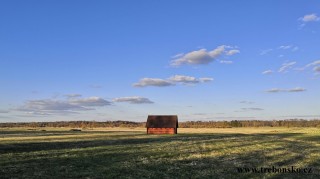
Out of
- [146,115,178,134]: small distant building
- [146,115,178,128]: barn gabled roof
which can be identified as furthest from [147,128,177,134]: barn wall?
[146,115,178,128]: barn gabled roof

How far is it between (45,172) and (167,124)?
83714mm

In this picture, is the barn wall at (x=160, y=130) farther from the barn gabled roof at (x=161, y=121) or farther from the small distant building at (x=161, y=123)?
the barn gabled roof at (x=161, y=121)

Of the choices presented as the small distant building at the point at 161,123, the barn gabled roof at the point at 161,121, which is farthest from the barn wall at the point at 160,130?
the barn gabled roof at the point at 161,121

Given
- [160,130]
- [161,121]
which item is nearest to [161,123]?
[161,121]

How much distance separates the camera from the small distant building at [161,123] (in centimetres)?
10573

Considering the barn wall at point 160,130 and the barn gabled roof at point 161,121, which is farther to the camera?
the barn gabled roof at point 161,121

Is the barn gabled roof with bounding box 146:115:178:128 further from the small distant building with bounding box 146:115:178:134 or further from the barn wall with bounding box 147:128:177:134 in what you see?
the barn wall with bounding box 147:128:177:134

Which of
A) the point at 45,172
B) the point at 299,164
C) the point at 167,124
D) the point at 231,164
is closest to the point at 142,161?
the point at 231,164

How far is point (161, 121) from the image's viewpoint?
10719 centimetres

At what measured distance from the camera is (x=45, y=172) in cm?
2291

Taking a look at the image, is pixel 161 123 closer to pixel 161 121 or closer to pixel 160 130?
pixel 161 121

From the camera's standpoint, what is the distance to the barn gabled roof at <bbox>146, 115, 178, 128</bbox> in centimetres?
10592

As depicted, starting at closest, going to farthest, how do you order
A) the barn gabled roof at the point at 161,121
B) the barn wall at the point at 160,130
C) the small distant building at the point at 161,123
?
the barn wall at the point at 160,130 < the small distant building at the point at 161,123 < the barn gabled roof at the point at 161,121

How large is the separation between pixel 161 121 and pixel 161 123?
545 millimetres
